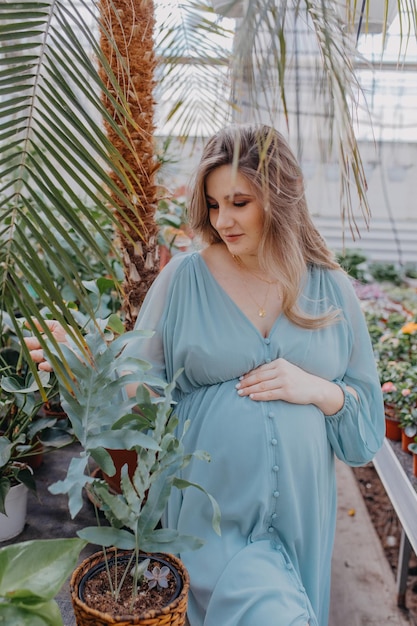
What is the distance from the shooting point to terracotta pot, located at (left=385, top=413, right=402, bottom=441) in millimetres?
2574

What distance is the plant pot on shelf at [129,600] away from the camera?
0.94m

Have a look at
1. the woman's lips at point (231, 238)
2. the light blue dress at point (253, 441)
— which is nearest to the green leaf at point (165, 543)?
the light blue dress at point (253, 441)

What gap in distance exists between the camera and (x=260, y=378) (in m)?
1.47

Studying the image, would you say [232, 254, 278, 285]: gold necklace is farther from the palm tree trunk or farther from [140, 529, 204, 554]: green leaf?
[140, 529, 204, 554]: green leaf

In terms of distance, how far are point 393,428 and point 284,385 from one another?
4.33ft

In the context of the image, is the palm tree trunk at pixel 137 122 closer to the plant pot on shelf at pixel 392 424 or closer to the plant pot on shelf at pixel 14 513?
the plant pot on shelf at pixel 14 513

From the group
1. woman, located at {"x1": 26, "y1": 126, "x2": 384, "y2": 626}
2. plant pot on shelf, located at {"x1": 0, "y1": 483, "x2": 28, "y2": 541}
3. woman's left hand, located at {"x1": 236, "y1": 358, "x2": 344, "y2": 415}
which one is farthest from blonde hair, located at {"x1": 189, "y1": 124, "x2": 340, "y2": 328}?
plant pot on shelf, located at {"x1": 0, "y1": 483, "x2": 28, "y2": 541}

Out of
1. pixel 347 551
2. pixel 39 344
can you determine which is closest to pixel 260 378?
pixel 39 344

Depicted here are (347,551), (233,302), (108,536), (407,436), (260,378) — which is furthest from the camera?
(347,551)

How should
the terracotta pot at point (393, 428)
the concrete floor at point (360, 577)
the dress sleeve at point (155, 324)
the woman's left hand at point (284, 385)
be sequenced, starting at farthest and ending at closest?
the terracotta pot at point (393, 428), the concrete floor at point (360, 577), the dress sleeve at point (155, 324), the woman's left hand at point (284, 385)

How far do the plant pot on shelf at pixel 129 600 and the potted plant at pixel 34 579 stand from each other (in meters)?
0.17

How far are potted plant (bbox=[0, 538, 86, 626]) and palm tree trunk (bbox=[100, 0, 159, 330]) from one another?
750 mm

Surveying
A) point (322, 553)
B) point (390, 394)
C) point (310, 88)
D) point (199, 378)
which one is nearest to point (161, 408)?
point (199, 378)

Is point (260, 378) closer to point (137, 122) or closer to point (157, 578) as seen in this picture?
point (157, 578)
